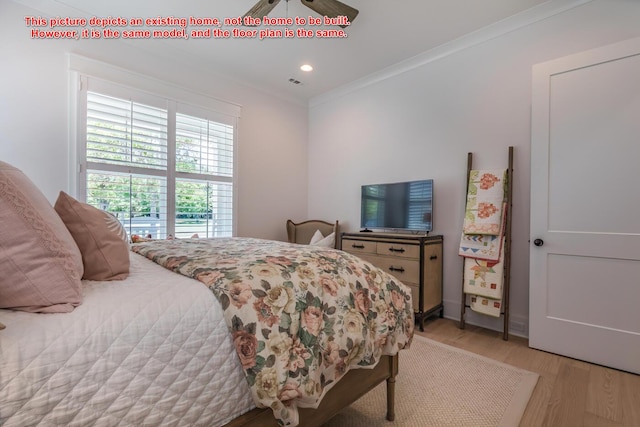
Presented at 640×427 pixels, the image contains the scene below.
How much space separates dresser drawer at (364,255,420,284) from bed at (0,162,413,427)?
1.53 meters

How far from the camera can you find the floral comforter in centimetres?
96

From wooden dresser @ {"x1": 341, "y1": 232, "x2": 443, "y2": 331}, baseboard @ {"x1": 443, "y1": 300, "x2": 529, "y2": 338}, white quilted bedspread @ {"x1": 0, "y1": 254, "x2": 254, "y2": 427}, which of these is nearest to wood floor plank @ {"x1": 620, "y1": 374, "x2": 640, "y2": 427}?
baseboard @ {"x1": 443, "y1": 300, "x2": 529, "y2": 338}

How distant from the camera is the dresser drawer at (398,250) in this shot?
112 inches

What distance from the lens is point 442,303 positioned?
3.18m

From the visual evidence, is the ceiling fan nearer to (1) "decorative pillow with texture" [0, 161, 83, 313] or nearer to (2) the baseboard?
(1) "decorative pillow with texture" [0, 161, 83, 313]

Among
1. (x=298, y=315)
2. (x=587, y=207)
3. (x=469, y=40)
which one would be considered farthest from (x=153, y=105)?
(x=587, y=207)

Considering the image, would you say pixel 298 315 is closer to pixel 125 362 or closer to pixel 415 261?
pixel 125 362

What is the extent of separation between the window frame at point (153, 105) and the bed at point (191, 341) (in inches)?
77.7

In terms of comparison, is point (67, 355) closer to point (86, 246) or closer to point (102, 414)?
point (102, 414)

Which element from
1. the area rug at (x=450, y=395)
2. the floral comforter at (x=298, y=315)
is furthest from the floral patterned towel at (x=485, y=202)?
the floral comforter at (x=298, y=315)

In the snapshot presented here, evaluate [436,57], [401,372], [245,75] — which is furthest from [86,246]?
[436,57]

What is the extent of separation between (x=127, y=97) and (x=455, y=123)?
3.31 metres

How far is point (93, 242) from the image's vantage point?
3.67ft

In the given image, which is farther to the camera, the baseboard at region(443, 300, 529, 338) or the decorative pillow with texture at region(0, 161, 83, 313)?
the baseboard at region(443, 300, 529, 338)
